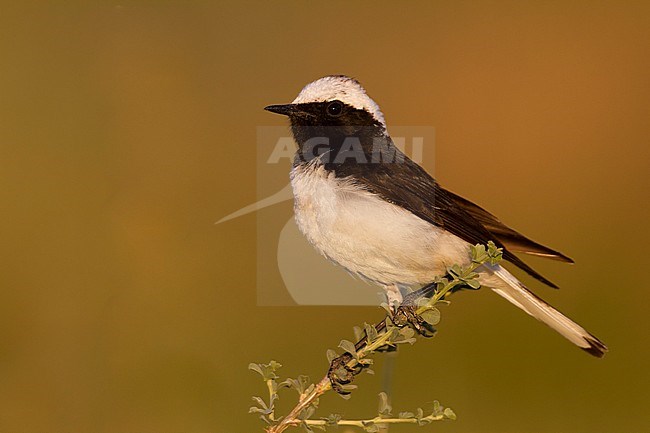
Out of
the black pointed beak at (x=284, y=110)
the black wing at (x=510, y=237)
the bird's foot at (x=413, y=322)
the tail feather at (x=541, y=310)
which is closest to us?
the bird's foot at (x=413, y=322)

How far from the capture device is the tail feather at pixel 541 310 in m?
3.63

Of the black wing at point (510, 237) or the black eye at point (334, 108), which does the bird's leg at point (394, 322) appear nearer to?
the black wing at point (510, 237)

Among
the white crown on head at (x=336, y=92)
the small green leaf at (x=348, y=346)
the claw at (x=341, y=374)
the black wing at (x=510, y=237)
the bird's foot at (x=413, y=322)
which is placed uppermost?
the white crown on head at (x=336, y=92)

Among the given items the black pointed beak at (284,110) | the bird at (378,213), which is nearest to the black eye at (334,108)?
the bird at (378,213)

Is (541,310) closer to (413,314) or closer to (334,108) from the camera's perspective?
(413,314)

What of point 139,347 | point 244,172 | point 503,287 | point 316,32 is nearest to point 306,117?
point 503,287

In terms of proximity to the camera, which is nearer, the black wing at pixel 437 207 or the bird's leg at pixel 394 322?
the bird's leg at pixel 394 322

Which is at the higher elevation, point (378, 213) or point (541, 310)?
point (378, 213)

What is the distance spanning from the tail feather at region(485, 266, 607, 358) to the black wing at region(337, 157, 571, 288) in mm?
158

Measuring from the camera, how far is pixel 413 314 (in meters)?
2.87

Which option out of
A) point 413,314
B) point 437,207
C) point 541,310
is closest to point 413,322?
point 413,314

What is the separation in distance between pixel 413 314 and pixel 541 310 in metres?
0.99

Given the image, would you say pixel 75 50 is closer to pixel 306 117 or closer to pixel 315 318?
pixel 315 318

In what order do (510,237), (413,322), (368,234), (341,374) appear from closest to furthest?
1. (341,374)
2. (413,322)
3. (368,234)
4. (510,237)
